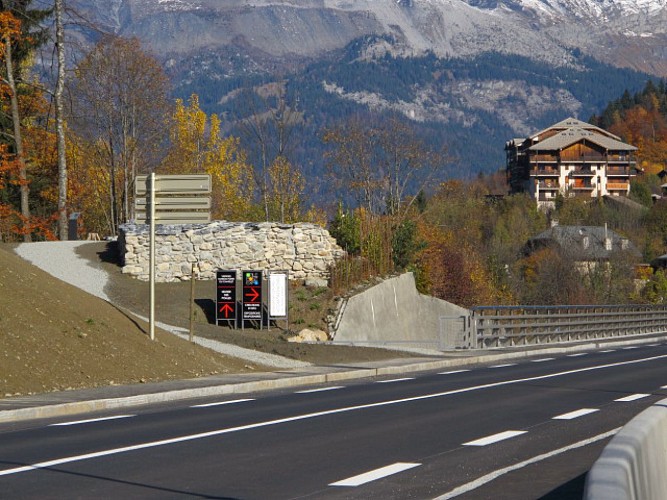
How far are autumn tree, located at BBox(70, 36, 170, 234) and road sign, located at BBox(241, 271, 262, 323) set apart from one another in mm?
26745

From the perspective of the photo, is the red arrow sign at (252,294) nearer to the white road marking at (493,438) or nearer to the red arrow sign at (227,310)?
the red arrow sign at (227,310)

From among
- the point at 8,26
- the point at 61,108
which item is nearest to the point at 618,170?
the point at 61,108

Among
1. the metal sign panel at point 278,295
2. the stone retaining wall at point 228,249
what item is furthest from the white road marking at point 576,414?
the stone retaining wall at point 228,249

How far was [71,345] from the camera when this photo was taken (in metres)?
20.5

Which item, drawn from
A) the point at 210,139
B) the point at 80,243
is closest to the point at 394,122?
the point at 210,139

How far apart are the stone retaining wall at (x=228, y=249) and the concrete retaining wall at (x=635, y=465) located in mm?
28623

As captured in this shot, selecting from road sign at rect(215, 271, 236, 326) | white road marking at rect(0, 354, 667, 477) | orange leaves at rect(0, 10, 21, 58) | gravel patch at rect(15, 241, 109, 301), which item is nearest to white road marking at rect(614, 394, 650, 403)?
white road marking at rect(0, 354, 667, 477)

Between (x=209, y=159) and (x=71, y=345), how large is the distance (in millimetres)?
55811

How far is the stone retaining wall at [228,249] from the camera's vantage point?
123 feet

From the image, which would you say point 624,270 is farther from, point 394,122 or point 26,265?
point 26,265

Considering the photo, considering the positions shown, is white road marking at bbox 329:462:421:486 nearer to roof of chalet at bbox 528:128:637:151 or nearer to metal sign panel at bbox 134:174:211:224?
metal sign panel at bbox 134:174:211:224

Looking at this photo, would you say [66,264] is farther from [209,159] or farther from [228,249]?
[209,159]

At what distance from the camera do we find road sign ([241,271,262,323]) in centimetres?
3269

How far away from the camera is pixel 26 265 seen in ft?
81.0
